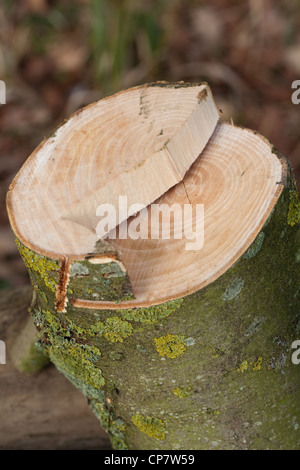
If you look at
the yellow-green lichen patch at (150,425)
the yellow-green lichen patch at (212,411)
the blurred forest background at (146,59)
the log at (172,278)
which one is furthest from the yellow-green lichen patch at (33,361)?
the blurred forest background at (146,59)

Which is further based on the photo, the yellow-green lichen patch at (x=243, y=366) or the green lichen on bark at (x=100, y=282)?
the yellow-green lichen patch at (x=243, y=366)

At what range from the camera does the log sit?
0.87 meters

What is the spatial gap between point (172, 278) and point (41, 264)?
0.21m

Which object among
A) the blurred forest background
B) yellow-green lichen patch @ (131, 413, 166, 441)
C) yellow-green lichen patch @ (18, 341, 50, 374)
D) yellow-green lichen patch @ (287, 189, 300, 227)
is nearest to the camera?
yellow-green lichen patch @ (287, 189, 300, 227)

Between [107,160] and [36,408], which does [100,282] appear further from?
[36,408]

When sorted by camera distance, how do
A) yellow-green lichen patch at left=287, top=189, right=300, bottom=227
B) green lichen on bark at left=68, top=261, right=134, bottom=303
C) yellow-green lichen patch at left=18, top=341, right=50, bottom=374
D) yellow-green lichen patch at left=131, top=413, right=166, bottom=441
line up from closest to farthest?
1. green lichen on bark at left=68, top=261, right=134, bottom=303
2. yellow-green lichen patch at left=287, top=189, right=300, bottom=227
3. yellow-green lichen patch at left=131, top=413, right=166, bottom=441
4. yellow-green lichen patch at left=18, top=341, right=50, bottom=374

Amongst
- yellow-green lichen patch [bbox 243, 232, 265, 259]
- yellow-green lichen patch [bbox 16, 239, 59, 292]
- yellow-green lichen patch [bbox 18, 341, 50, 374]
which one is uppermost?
yellow-green lichen patch [bbox 243, 232, 265, 259]

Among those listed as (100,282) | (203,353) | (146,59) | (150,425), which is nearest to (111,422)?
(150,425)

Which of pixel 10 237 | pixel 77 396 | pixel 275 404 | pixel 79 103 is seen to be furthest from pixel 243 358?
pixel 79 103

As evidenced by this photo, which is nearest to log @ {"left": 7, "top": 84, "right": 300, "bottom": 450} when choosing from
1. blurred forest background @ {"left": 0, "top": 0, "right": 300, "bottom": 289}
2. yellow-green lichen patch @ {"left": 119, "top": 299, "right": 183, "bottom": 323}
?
yellow-green lichen patch @ {"left": 119, "top": 299, "right": 183, "bottom": 323}

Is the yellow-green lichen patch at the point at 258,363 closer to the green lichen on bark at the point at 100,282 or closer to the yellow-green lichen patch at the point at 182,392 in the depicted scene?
the yellow-green lichen patch at the point at 182,392

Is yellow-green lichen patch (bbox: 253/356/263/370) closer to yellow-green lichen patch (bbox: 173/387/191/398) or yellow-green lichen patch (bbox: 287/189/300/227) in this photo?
yellow-green lichen patch (bbox: 173/387/191/398)

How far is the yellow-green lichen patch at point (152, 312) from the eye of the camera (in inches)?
33.9

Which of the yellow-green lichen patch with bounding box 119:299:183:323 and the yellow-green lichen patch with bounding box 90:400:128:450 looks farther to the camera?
the yellow-green lichen patch with bounding box 90:400:128:450
